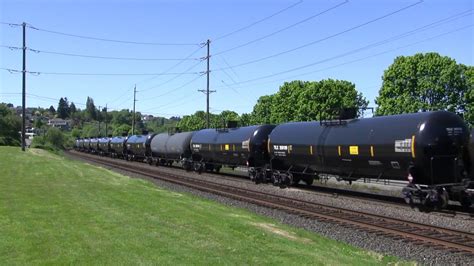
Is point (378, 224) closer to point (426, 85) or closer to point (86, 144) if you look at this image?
point (426, 85)

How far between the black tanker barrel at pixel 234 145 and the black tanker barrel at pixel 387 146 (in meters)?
4.72

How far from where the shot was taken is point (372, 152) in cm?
2122

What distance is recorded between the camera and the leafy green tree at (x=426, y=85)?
52.8 metres

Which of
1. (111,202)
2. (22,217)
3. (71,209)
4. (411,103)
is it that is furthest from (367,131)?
(411,103)

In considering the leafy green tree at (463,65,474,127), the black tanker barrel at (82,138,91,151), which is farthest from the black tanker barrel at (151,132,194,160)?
the black tanker barrel at (82,138,91,151)

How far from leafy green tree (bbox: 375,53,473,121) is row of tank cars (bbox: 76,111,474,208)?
2576 cm

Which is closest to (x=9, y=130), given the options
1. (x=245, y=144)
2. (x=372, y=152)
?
(x=245, y=144)

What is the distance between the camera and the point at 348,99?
2768 inches

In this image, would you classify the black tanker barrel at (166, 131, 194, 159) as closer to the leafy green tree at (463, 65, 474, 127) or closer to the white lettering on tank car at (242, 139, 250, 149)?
the white lettering on tank car at (242, 139, 250, 149)

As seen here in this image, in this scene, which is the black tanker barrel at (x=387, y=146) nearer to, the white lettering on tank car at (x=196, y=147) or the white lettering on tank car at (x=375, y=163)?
the white lettering on tank car at (x=375, y=163)

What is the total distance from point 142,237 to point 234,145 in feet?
79.7

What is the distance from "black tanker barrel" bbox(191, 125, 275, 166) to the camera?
105ft

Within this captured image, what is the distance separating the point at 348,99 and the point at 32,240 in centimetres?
6448

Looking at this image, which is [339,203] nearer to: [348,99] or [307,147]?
[307,147]
